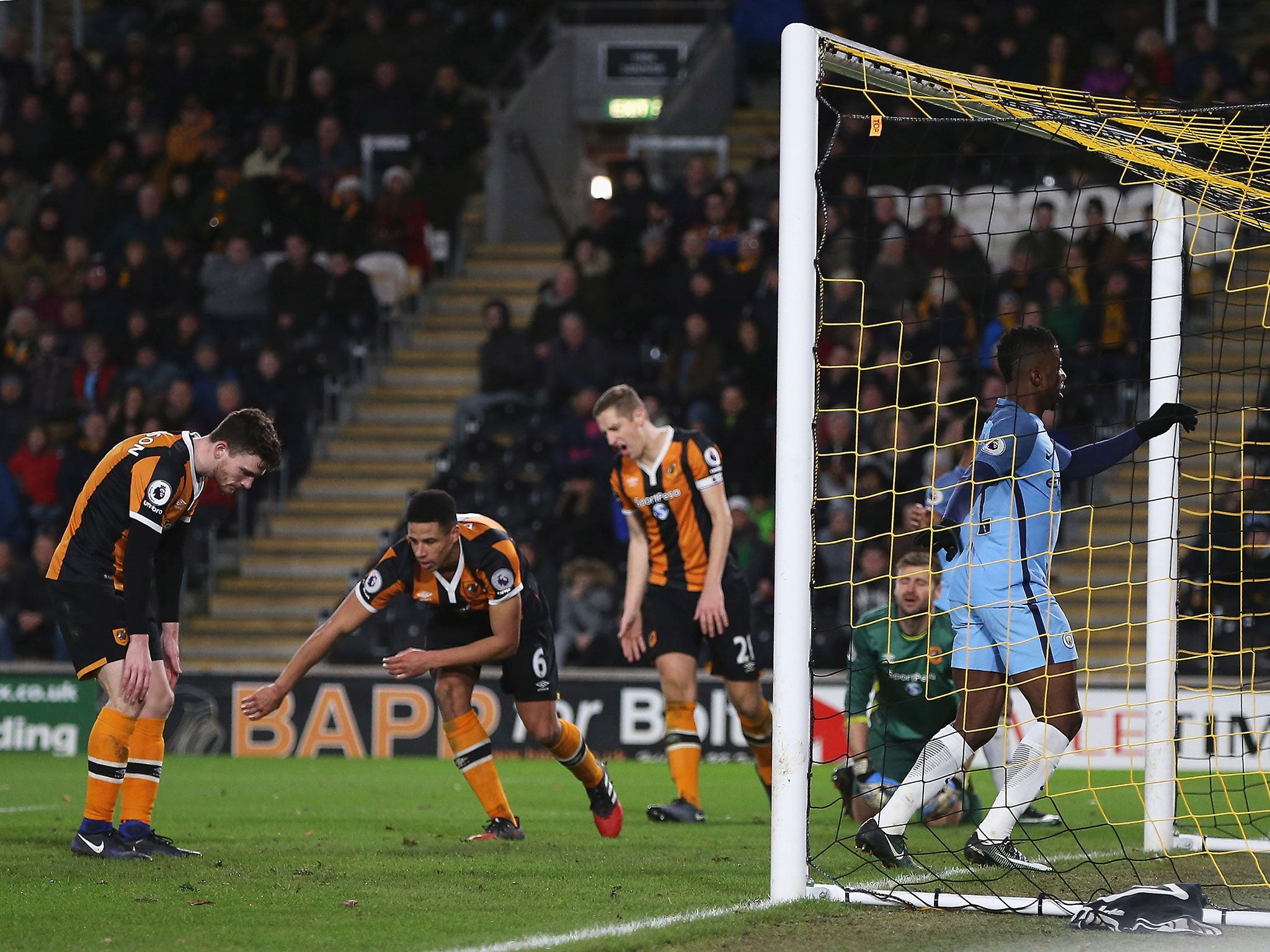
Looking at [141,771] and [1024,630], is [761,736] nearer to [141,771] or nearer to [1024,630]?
[1024,630]

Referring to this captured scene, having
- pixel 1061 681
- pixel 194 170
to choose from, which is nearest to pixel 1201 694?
pixel 1061 681

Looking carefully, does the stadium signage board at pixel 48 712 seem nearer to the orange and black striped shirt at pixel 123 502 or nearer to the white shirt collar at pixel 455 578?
the orange and black striped shirt at pixel 123 502

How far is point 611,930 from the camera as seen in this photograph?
16.5ft

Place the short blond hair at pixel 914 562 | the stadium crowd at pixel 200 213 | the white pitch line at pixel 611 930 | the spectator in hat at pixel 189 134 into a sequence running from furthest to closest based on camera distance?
the spectator in hat at pixel 189 134, the stadium crowd at pixel 200 213, the short blond hair at pixel 914 562, the white pitch line at pixel 611 930

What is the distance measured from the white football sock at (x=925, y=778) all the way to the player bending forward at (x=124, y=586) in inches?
110

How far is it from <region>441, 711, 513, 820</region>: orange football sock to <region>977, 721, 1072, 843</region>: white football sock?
2.29 metres

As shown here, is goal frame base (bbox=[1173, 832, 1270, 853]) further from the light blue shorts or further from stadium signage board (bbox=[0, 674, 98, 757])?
stadium signage board (bbox=[0, 674, 98, 757])

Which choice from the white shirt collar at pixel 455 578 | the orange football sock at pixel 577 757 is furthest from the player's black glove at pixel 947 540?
the orange football sock at pixel 577 757

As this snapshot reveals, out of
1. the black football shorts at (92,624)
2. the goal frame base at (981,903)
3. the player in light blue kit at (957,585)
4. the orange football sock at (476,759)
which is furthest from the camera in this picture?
the orange football sock at (476,759)

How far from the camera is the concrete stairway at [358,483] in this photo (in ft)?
51.9

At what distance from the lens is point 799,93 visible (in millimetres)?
5668

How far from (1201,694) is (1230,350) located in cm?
966

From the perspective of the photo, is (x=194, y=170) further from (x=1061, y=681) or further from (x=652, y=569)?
(x=1061, y=681)

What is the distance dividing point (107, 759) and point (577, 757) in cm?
211
